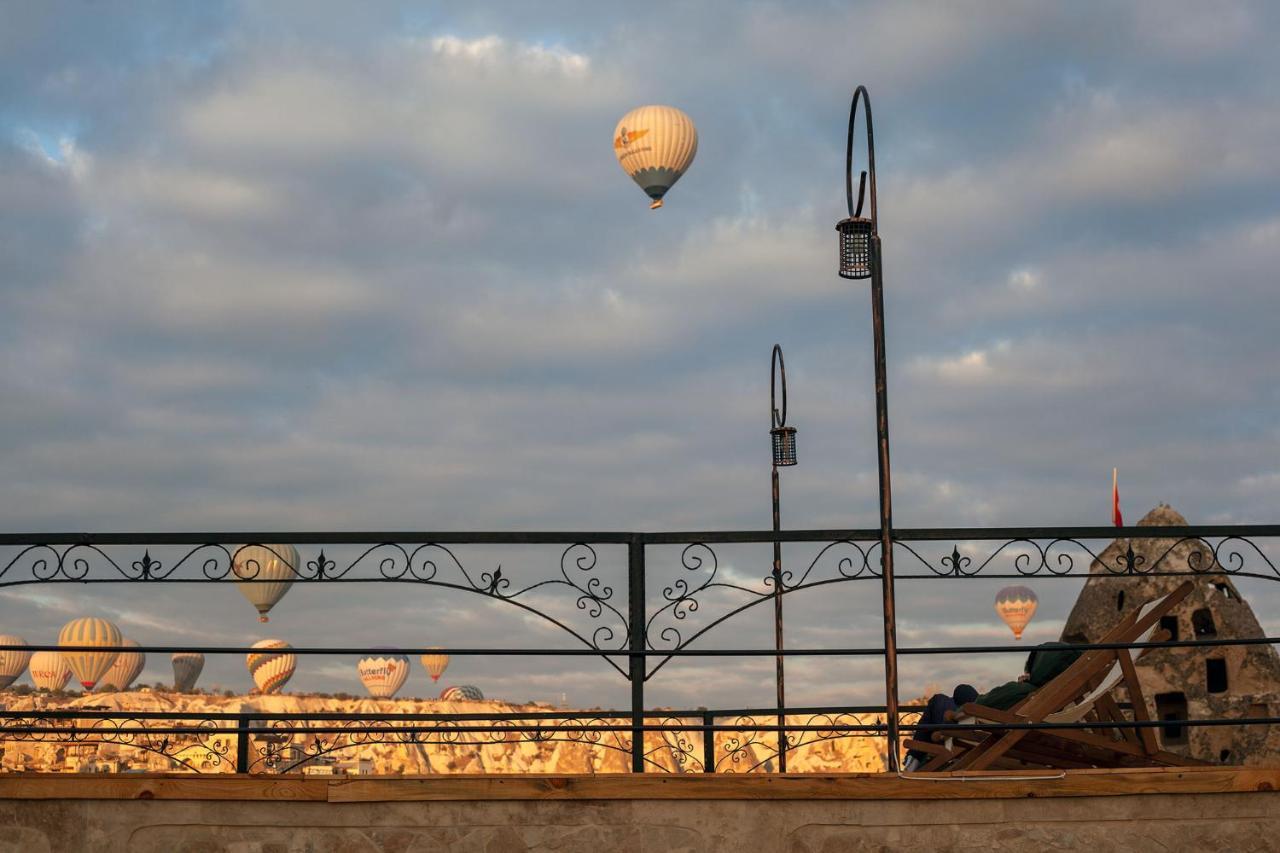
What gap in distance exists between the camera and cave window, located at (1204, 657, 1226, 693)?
22.5 metres

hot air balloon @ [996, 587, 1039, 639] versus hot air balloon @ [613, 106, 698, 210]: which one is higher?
hot air balloon @ [613, 106, 698, 210]

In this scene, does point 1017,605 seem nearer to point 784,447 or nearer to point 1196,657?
point 1196,657

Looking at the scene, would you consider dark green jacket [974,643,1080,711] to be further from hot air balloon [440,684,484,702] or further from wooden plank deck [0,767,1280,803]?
hot air balloon [440,684,484,702]

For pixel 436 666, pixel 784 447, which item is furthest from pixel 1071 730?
pixel 436 666

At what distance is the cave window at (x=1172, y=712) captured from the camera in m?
22.3

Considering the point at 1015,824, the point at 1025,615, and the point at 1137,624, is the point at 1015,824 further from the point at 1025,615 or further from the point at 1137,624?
the point at 1025,615

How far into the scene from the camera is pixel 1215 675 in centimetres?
2264

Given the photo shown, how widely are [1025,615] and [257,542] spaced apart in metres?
26.3

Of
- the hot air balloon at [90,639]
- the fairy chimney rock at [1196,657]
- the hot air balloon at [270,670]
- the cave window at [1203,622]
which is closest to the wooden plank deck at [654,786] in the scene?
the fairy chimney rock at [1196,657]

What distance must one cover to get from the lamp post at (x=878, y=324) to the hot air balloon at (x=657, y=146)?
14.8 meters

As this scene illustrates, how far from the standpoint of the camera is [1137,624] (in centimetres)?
900

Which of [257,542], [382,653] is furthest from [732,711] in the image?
[257,542]

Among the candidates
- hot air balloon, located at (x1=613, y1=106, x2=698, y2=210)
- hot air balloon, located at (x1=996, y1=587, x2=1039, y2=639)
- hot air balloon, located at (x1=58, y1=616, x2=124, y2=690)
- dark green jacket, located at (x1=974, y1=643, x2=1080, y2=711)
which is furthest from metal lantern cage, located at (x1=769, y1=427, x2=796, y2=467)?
hot air balloon, located at (x1=58, y1=616, x2=124, y2=690)

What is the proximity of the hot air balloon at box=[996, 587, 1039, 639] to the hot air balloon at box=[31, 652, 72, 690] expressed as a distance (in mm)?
29950
